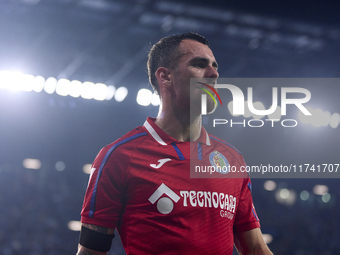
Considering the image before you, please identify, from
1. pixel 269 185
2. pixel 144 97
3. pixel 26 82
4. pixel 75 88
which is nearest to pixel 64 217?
pixel 75 88

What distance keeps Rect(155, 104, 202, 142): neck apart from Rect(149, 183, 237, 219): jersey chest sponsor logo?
348mm

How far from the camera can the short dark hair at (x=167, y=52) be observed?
1.98 meters

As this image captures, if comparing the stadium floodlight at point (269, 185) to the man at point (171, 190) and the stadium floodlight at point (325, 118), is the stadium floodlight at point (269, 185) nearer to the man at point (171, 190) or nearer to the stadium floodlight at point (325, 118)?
the stadium floodlight at point (325, 118)

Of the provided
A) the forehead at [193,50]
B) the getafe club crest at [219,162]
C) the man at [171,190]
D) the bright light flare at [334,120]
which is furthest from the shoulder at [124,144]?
the bright light flare at [334,120]

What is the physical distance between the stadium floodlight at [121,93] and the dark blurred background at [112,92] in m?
0.04

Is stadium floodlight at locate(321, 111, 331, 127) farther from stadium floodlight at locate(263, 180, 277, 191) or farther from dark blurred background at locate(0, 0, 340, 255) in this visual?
stadium floodlight at locate(263, 180, 277, 191)

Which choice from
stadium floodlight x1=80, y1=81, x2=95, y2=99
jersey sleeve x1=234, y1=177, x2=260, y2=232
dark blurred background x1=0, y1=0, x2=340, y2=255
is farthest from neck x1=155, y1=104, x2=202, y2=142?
stadium floodlight x1=80, y1=81, x2=95, y2=99

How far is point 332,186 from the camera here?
1433cm

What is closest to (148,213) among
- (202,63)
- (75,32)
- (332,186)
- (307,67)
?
(202,63)

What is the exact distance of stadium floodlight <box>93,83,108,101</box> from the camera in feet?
37.0

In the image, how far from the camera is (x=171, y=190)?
1.71 m

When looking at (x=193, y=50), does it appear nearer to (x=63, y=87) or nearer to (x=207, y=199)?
(x=207, y=199)

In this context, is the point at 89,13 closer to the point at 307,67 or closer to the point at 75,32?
the point at 75,32

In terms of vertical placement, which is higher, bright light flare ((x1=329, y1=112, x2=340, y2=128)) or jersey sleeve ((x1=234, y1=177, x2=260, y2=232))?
bright light flare ((x1=329, y1=112, x2=340, y2=128))
